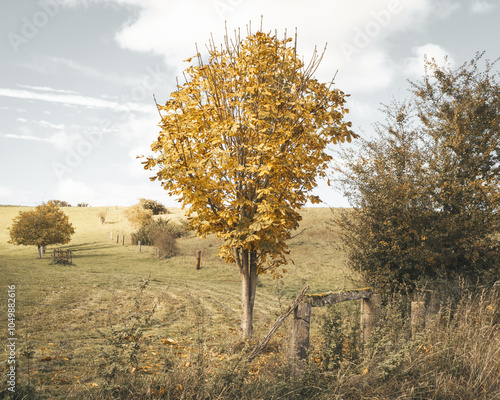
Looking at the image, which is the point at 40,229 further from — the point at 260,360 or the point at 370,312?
the point at 370,312

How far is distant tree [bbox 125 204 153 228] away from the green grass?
8828 millimetres

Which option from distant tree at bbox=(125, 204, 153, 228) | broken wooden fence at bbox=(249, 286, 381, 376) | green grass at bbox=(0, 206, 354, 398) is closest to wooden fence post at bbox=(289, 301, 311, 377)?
broken wooden fence at bbox=(249, 286, 381, 376)

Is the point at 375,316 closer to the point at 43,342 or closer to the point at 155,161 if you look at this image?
the point at 155,161

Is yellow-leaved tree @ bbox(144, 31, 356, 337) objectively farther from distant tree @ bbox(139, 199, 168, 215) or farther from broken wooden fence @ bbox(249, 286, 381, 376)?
distant tree @ bbox(139, 199, 168, 215)

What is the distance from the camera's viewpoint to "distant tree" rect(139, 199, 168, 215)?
5825cm

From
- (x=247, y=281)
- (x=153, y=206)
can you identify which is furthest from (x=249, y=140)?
(x=153, y=206)

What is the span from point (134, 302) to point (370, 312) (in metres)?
3.77

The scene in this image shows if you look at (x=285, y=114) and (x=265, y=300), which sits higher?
(x=285, y=114)

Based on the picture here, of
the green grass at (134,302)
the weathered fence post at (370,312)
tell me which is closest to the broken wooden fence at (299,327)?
the green grass at (134,302)

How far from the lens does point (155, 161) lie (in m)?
6.81

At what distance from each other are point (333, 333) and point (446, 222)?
6.35 metres

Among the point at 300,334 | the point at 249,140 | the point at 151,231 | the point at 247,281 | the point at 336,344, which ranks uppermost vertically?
the point at 249,140

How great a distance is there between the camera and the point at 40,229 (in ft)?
119

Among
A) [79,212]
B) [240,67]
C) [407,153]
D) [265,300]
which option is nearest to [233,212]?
[240,67]
